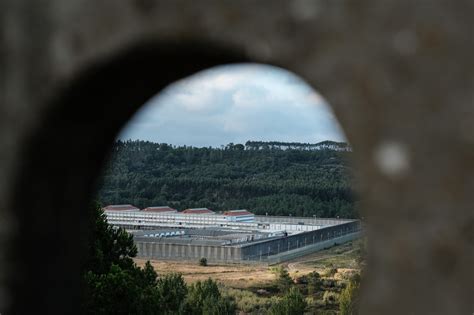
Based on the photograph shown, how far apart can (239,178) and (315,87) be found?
6248 centimetres

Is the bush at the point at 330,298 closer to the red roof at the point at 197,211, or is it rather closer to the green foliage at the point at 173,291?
the green foliage at the point at 173,291

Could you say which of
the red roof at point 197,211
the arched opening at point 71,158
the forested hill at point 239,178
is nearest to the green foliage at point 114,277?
the arched opening at point 71,158

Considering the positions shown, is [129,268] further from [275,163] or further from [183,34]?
[275,163]

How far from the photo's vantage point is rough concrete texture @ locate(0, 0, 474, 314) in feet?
5.96

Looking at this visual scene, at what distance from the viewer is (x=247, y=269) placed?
5262cm

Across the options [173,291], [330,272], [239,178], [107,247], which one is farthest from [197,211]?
[107,247]

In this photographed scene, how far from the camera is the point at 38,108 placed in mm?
2314

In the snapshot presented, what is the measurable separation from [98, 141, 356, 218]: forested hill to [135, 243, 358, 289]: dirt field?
5761mm

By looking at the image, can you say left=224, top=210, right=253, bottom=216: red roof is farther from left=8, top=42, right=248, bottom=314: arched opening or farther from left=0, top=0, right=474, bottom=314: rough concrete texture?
left=0, top=0, right=474, bottom=314: rough concrete texture

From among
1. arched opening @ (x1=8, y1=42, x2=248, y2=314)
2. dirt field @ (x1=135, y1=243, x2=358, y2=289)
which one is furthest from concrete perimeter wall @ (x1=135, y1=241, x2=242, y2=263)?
arched opening @ (x1=8, y1=42, x2=248, y2=314)

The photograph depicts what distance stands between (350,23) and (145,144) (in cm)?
5317

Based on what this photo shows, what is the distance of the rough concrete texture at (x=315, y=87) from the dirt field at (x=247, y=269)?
1664 inches

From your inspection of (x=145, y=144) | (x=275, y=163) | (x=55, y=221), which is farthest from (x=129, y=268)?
(x=275, y=163)

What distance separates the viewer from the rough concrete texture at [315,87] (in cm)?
182
